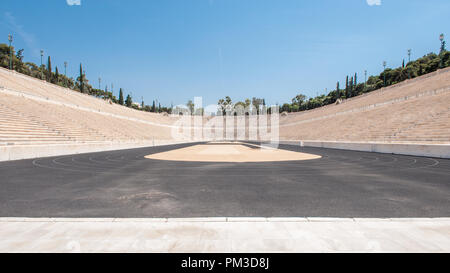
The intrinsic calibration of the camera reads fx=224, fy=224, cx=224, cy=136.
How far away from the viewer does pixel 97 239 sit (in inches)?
139

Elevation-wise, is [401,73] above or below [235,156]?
above

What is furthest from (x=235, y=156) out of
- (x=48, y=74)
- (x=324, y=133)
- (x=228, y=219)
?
(x=48, y=74)

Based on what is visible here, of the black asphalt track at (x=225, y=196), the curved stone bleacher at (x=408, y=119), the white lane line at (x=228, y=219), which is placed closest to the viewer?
the white lane line at (x=228, y=219)

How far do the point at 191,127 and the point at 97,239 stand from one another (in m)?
89.8

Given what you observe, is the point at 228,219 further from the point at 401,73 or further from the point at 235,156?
the point at 401,73

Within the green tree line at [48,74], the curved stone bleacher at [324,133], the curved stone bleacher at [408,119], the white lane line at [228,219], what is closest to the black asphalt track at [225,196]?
the white lane line at [228,219]

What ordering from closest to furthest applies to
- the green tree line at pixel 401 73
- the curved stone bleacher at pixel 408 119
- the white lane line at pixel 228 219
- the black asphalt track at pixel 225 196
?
the white lane line at pixel 228 219 → the black asphalt track at pixel 225 196 → the curved stone bleacher at pixel 408 119 → the green tree line at pixel 401 73

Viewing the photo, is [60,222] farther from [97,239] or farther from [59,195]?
[59,195]

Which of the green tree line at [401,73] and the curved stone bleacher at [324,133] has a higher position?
the green tree line at [401,73]

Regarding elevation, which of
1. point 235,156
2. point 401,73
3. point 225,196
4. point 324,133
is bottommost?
point 235,156

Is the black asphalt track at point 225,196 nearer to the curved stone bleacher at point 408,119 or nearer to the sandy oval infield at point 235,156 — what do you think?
the sandy oval infield at point 235,156

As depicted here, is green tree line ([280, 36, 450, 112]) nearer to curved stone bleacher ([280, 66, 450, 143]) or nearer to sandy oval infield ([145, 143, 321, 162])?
curved stone bleacher ([280, 66, 450, 143])

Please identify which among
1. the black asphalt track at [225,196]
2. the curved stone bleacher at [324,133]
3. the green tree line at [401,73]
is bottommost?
the black asphalt track at [225,196]

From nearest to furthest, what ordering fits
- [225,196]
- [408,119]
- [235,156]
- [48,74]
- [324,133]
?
1. [225,196]
2. [235,156]
3. [408,119]
4. [324,133]
5. [48,74]
